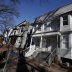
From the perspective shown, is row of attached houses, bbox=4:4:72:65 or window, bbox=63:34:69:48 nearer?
row of attached houses, bbox=4:4:72:65

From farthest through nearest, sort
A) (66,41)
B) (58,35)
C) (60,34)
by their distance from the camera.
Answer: (58,35) < (60,34) < (66,41)

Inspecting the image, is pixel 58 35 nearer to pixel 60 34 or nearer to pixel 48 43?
pixel 60 34

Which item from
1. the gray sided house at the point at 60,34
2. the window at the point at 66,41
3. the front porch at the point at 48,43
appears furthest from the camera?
the front porch at the point at 48,43

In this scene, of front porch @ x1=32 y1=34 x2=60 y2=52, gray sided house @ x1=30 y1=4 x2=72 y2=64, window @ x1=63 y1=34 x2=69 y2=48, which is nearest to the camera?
gray sided house @ x1=30 y1=4 x2=72 y2=64

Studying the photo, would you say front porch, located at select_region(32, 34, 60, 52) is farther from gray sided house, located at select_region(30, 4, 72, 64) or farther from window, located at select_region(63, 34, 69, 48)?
window, located at select_region(63, 34, 69, 48)

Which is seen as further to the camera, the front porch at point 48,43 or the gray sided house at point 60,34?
the front porch at point 48,43

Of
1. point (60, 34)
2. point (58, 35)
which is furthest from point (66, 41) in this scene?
point (58, 35)

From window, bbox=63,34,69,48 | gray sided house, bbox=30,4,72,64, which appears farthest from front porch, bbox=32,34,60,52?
window, bbox=63,34,69,48

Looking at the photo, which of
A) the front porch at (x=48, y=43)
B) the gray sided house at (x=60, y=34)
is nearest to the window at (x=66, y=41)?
the gray sided house at (x=60, y=34)

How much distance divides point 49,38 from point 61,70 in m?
8.72

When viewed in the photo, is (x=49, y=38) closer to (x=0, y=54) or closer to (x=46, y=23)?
(x=46, y=23)

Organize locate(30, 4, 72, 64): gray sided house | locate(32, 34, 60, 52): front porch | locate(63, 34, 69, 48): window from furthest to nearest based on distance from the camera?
locate(32, 34, 60, 52): front porch, locate(63, 34, 69, 48): window, locate(30, 4, 72, 64): gray sided house

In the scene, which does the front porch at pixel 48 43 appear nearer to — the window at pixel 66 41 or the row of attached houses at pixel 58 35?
the row of attached houses at pixel 58 35

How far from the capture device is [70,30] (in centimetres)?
1606
